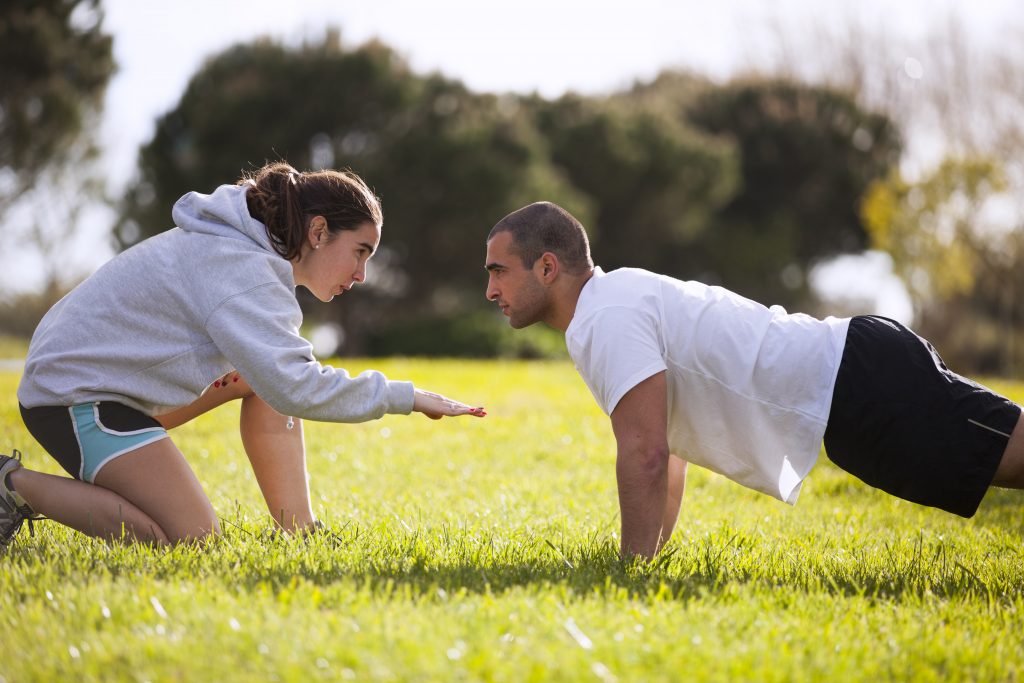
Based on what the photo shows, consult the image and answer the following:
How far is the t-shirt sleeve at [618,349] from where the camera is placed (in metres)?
3.23

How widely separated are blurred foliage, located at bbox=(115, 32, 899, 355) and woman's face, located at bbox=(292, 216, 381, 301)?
16.2 m

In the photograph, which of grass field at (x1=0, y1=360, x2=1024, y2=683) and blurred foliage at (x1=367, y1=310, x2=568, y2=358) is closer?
grass field at (x1=0, y1=360, x2=1024, y2=683)

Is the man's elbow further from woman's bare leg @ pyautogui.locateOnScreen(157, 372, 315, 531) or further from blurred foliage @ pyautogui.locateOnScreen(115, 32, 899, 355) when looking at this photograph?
blurred foliage @ pyautogui.locateOnScreen(115, 32, 899, 355)

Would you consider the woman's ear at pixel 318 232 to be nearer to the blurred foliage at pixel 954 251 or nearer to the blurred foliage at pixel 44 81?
the blurred foliage at pixel 44 81

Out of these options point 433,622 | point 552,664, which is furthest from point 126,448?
point 552,664

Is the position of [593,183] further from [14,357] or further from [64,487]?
[64,487]

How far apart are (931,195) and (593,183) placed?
906cm

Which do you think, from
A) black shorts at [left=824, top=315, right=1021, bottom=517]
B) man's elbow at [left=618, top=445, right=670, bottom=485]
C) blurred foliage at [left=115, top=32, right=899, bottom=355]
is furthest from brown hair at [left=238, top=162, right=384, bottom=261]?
blurred foliage at [left=115, top=32, right=899, bottom=355]

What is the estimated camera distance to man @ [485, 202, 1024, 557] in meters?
3.26

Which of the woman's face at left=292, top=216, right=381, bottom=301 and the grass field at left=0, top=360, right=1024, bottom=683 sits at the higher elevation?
the woman's face at left=292, top=216, right=381, bottom=301

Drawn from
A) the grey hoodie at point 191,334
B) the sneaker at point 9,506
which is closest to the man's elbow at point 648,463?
the grey hoodie at point 191,334

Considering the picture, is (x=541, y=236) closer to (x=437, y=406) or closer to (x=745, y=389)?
Answer: (x=437, y=406)

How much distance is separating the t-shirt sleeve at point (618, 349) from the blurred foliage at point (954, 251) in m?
21.9

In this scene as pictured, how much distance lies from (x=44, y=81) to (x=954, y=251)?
21.9 m
